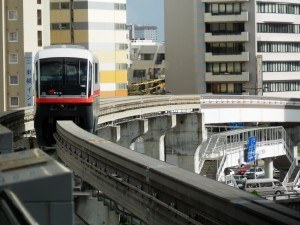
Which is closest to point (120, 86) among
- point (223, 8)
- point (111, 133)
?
point (223, 8)

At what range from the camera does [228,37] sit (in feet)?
284

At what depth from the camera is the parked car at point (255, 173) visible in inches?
2435

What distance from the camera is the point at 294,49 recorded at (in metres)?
90.4

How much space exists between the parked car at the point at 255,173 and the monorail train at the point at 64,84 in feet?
104

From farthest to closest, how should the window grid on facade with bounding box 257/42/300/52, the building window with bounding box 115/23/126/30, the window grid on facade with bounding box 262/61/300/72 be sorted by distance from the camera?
the building window with bounding box 115/23/126/30, the window grid on facade with bounding box 262/61/300/72, the window grid on facade with bounding box 257/42/300/52

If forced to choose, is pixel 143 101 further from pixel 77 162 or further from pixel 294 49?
pixel 294 49

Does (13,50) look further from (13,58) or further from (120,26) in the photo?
(120,26)

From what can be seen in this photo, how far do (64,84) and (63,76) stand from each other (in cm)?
27

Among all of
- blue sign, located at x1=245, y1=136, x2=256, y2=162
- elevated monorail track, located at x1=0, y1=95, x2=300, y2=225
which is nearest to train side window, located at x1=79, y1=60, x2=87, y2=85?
elevated monorail track, located at x1=0, y1=95, x2=300, y2=225

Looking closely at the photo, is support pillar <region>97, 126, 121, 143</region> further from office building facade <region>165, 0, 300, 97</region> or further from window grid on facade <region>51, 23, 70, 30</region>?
window grid on facade <region>51, 23, 70, 30</region>

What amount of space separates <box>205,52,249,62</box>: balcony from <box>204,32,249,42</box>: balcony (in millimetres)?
1361

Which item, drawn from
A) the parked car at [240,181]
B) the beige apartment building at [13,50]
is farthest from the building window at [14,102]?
the parked car at [240,181]

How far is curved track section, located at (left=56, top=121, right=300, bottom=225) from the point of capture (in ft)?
34.9

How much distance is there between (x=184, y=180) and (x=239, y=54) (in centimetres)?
7421
